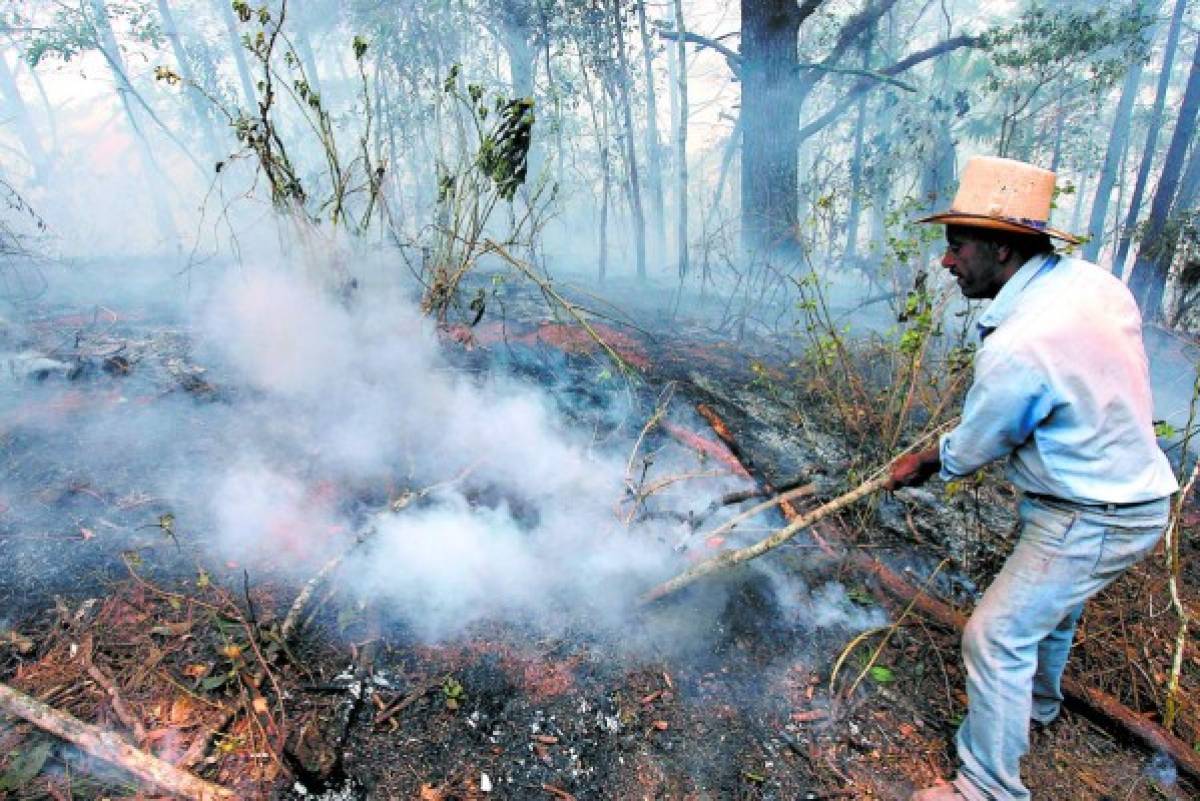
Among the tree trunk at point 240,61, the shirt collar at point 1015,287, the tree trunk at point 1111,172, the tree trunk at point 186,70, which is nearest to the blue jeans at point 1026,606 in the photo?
the shirt collar at point 1015,287

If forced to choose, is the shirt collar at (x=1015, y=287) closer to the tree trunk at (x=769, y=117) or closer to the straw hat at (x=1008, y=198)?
the straw hat at (x=1008, y=198)

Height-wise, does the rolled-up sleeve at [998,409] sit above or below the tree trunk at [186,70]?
below

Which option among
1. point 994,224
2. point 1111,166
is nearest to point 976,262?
point 994,224

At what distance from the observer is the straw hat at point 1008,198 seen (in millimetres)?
2113

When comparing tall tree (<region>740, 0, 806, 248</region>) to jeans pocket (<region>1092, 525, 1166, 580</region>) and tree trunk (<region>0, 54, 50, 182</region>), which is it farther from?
tree trunk (<region>0, 54, 50, 182</region>)

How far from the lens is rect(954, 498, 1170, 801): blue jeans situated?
6.73 ft

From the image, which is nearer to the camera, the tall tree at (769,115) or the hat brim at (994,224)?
the hat brim at (994,224)

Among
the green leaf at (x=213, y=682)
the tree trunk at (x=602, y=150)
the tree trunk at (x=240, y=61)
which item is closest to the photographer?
the green leaf at (x=213, y=682)


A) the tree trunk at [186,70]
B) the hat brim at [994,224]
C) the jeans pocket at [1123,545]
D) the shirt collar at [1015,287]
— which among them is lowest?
the jeans pocket at [1123,545]

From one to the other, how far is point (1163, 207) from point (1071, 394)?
1131 cm

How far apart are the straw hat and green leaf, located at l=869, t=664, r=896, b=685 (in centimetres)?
208

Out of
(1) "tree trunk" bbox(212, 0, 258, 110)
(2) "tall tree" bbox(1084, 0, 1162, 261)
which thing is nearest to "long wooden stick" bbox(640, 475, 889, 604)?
(2) "tall tree" bbox(1084, 0, 1162, 261)

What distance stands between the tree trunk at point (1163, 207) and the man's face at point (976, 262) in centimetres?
993

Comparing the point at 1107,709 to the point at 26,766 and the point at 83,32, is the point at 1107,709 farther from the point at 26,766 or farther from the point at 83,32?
the point at 83,32
